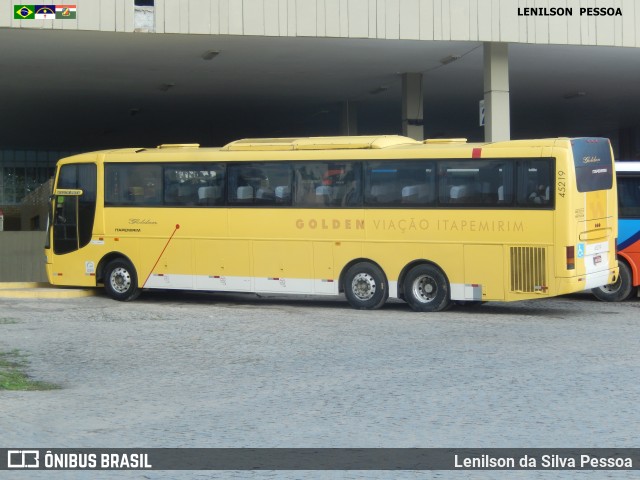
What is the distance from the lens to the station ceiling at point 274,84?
25375 mm

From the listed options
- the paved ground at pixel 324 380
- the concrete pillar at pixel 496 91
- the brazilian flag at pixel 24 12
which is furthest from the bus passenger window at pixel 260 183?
the concrete pillar at pixel 496 91

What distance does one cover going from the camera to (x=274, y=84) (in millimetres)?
33031

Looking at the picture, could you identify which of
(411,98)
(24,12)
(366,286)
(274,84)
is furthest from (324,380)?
(274,84)

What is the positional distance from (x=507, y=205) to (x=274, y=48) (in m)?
8.90

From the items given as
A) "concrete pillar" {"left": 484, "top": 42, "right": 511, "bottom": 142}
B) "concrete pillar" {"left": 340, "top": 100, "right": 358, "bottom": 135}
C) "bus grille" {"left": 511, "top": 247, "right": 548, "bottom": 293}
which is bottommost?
"bus grille" {"left": 511, "top": 247, "right": 548, "bottom": 293}

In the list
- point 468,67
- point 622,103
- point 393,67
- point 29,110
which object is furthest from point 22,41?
point 622,103

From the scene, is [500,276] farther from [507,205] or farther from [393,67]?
[393,67]

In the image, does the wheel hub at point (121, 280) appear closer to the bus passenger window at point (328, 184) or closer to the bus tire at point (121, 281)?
the bus tire at point (121, 281)

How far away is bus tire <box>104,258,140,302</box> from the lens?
21.9 m

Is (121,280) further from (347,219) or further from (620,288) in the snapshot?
(620,288)

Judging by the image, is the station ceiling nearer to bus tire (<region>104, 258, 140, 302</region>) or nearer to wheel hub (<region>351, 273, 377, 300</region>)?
bus tire (<region>104, 258, 140, 302</region>)

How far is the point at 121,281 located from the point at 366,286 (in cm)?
529

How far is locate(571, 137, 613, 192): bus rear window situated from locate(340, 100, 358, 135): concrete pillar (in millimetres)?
20285

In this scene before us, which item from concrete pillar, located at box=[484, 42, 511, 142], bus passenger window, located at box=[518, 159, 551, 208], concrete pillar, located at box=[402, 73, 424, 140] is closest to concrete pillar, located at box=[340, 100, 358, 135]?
concrete pillar, located at box=[402, 73, 424, 140]
